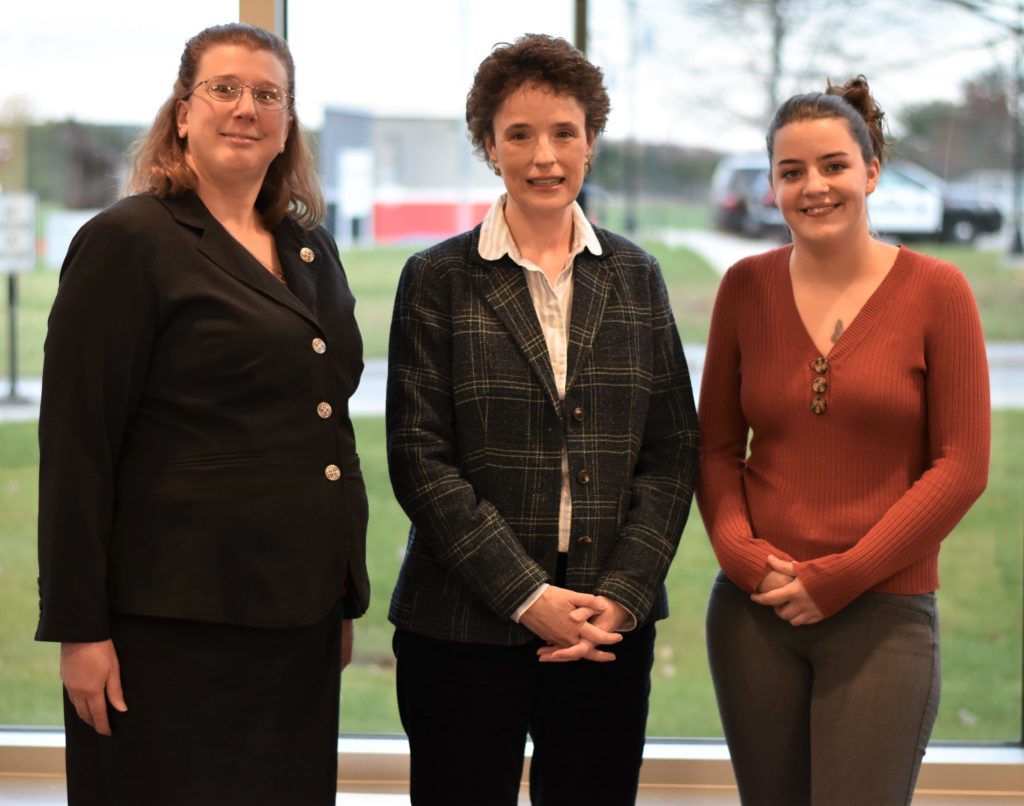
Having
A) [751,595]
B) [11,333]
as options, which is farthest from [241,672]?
[11,333]

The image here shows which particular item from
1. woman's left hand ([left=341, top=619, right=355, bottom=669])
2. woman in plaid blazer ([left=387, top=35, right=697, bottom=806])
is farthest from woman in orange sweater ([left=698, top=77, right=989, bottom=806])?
woman's left hand ([left=341, top=619, right=355, bottom=669])

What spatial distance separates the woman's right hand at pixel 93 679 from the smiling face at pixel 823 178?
1.38m

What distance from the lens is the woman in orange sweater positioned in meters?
1.96

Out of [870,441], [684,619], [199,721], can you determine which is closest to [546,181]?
[870,441]

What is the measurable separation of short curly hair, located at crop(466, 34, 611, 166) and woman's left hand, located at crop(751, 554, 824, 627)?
853mm

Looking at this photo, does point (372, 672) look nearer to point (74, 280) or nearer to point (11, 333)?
point (11, 333)

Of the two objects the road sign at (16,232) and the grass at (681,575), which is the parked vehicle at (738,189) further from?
the road sign at (16,232)

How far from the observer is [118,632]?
188 cm

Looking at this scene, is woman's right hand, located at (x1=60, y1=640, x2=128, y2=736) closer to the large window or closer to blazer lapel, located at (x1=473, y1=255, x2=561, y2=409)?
blazer lapel, located at (x1=473, y1=255, x2=561, y2=409)

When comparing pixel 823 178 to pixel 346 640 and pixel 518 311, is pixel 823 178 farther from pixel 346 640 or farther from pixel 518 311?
pixel 346 640

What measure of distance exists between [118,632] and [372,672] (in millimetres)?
1505

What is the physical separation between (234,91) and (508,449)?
2.51 feet

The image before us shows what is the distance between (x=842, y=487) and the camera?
6.62 feet

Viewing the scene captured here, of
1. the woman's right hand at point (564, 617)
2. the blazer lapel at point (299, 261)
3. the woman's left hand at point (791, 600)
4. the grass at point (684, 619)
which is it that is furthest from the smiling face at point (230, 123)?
the grass at point (684, 619)
